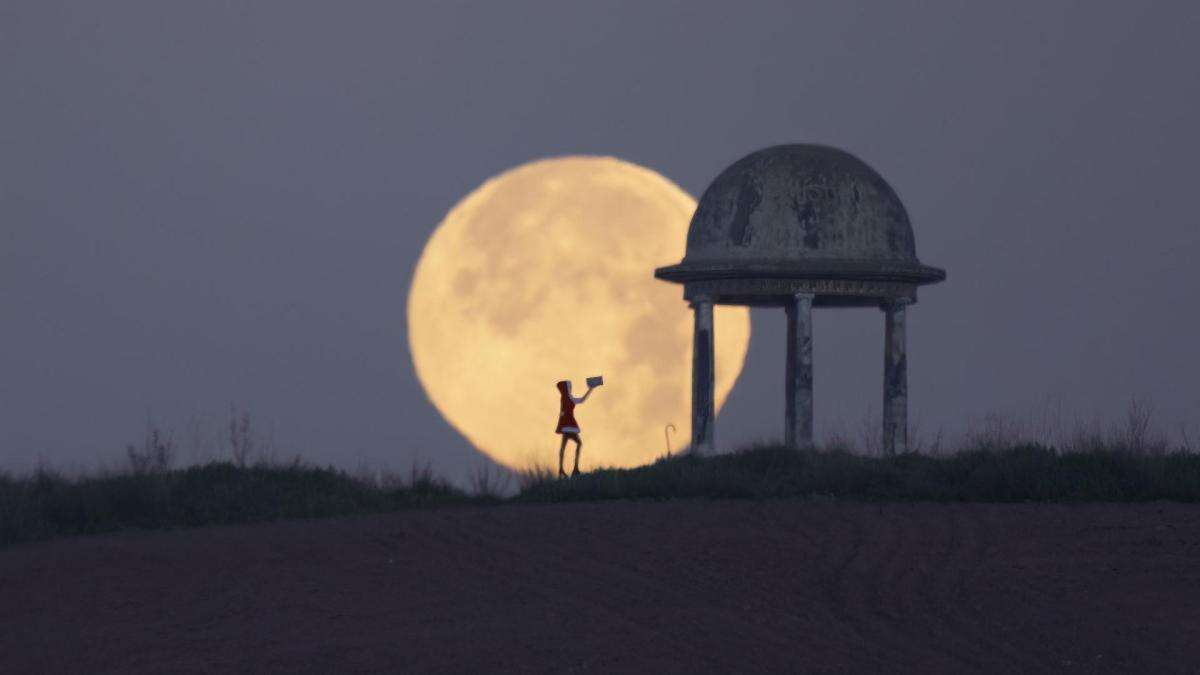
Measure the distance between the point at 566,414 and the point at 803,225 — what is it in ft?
23.4

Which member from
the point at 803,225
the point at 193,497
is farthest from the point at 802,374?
the point at 193,497

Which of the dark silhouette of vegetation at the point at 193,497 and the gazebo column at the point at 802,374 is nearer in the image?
the dark silhouette of vegetation at the point at 193,497

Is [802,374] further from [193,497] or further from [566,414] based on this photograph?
[193,497]

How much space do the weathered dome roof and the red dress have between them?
532cm

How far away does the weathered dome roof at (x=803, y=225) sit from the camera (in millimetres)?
31641

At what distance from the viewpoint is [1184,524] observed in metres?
20.5

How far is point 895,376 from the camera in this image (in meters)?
33.0

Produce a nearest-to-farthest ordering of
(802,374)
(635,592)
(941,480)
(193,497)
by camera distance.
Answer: (635,592)
(941,480)
(193,497)
(802,374)

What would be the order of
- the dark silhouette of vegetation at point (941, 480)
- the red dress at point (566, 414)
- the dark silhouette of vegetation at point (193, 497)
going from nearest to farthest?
the dark silhouette of vegetation at point (941, 480)
the dark silhouette of vegetation at point (193, 497)
the red dress at point (566, 414)

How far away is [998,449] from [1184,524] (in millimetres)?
6096

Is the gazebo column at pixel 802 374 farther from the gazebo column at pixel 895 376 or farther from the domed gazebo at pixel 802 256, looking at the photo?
the gazebo column at pixel 895 376

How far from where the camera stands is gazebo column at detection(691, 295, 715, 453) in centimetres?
3235

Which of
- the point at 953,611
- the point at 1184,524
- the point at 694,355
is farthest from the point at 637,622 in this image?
the point at 694,355

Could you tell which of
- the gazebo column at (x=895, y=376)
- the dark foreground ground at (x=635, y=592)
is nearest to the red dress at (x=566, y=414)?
the dark foreground ground at (x=635, y=592)
